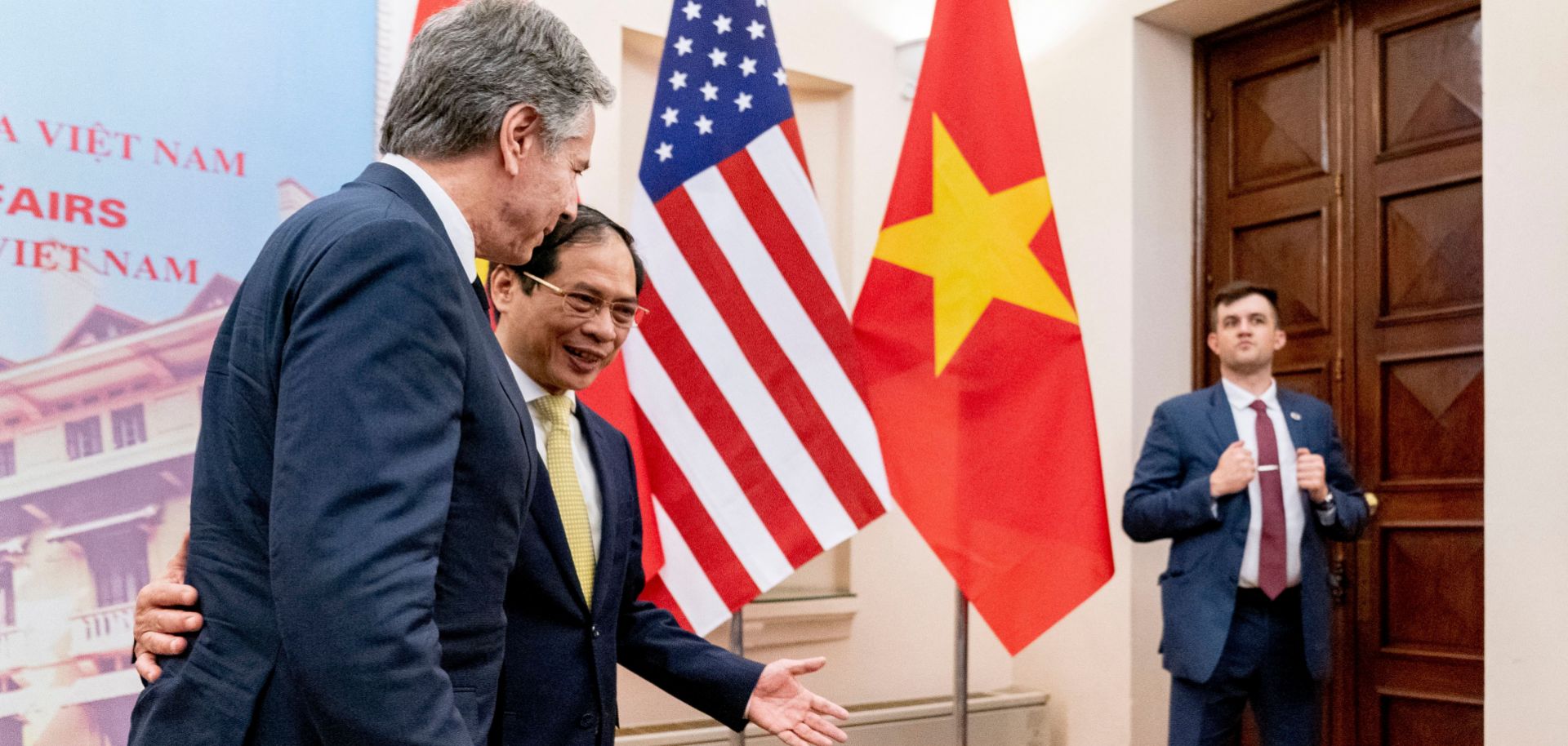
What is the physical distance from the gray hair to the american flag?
1.89 metres

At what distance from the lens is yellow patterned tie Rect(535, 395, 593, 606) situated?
5.59 feet

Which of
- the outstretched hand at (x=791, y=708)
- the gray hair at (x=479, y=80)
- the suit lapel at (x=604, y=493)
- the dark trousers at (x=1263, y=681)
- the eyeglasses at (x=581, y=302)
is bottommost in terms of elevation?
the dark trousers at (x=1263, y=681)

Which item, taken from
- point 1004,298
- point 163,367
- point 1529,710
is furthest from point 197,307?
point 1529,710

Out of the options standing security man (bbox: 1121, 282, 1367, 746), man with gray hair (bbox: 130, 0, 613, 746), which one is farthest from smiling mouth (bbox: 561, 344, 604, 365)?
standing security man (bbox: 1121, 282, 1367, 746)

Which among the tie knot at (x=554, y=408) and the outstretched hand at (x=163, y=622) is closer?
the outstretched hand at (x=163, y=622)

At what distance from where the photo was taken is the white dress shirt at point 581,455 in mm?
1763

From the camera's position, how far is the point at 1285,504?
11.4ft

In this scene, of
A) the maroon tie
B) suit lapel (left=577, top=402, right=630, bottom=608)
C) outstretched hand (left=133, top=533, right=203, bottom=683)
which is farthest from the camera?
the maroon tie

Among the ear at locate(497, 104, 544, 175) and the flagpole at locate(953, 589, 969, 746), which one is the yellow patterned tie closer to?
the ear at locate(497, 104, 544, 175)

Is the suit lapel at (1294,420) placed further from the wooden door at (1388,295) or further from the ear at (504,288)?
the ear at (504,288)

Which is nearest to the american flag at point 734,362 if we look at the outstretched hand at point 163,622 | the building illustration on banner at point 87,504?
the building illustration on banner at point 87,504

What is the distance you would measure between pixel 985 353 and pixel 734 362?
61cm

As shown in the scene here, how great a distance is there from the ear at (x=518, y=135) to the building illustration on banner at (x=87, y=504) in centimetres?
191

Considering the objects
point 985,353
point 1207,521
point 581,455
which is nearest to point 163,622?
point 581,455
